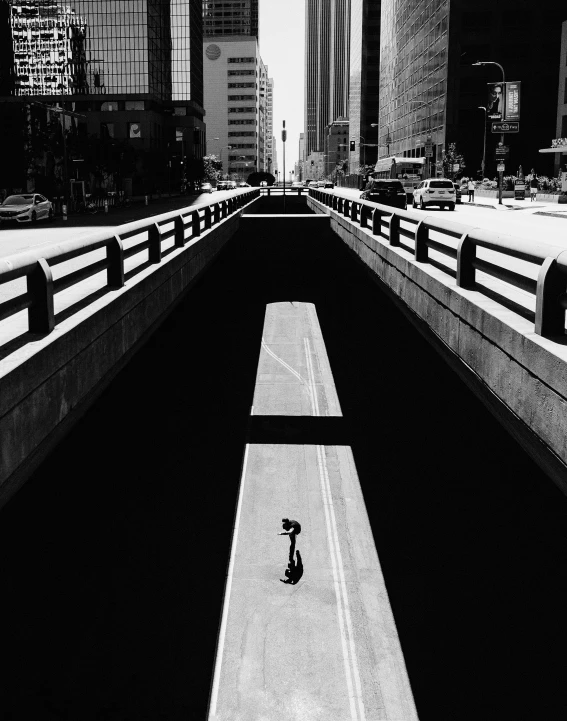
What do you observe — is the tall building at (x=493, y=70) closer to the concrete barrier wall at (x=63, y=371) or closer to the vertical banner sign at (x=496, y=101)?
the vertical banner sign at (x=496, y=101)

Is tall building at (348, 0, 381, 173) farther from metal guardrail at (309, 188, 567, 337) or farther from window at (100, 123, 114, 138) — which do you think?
metal guardrail at (309, 188, 567, 337)

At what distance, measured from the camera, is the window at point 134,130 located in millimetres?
133250

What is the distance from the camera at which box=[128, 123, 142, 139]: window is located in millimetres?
133250

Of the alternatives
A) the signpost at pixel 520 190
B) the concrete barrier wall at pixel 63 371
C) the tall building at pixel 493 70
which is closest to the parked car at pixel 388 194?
the signpost at pixel 520 190

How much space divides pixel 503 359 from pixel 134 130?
132 metres

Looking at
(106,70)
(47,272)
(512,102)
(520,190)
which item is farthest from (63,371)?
(106,70)

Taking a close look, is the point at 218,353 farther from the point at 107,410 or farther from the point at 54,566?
the point at 54,566

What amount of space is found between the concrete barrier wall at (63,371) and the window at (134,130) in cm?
12625

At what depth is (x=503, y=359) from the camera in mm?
7812

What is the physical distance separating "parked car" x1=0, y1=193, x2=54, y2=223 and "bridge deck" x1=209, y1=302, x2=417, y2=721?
38.8 meters

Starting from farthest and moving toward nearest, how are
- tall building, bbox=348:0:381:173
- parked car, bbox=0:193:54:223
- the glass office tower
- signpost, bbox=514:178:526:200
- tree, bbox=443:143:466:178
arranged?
tall building, bbox=348:0:381:173, the glass office tower, tree, bbox=443:143:466:178, signpost, bbox=514:178:526:200, parked car, bbox=0:193:54:223

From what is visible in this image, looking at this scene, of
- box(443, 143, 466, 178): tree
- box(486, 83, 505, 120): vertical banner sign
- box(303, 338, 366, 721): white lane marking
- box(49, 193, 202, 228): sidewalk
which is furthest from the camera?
box(443, 143, 466, 178): tree

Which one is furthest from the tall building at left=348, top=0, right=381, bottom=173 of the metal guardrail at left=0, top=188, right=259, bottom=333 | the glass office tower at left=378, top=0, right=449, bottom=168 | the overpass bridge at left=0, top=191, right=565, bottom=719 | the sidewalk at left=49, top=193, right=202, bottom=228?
the overpass bridge at left=0, top=191, right=565, bottom=719

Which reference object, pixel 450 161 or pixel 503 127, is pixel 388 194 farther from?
pixel 450 161
